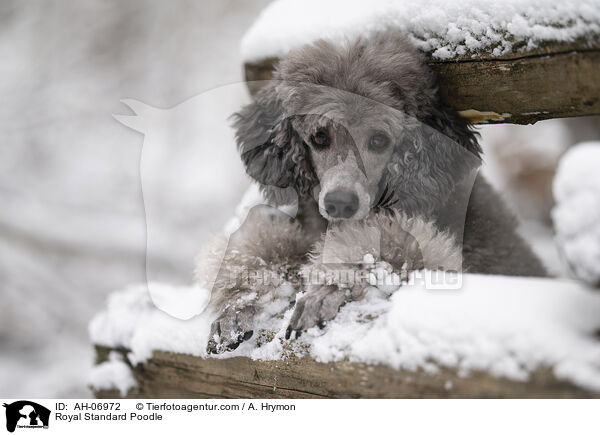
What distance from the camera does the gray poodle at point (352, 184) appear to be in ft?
3.94

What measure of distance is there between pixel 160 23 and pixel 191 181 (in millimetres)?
1934

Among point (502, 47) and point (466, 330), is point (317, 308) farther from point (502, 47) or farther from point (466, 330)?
point (502, 47)

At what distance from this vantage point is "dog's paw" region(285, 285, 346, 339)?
114 cm

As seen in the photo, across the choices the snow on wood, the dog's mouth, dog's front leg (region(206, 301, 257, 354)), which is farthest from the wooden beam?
dog's front leg (region(206, 301, 257, 354))

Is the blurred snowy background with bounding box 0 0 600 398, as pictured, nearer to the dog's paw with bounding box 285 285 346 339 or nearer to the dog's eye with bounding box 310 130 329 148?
the dog's eye with bounding box 310 130 329 148

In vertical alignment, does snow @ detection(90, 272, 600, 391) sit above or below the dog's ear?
below

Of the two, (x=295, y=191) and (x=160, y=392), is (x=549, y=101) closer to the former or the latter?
(x=295, y=191)

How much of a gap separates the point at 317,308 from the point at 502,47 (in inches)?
32.3
